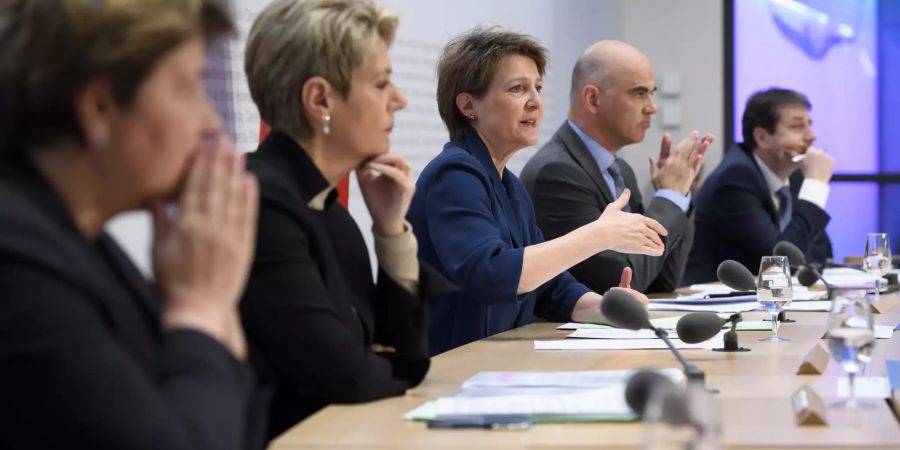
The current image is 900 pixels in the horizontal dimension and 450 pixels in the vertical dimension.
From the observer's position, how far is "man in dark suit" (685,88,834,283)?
4867 millimetres

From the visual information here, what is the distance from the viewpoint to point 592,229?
283 centimetres

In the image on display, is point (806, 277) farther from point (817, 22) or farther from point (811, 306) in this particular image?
point (817, 22)

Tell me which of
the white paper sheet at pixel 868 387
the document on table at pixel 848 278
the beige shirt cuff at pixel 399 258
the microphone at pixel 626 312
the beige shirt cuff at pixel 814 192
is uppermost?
the beige shirt cuff at pixel 399 258

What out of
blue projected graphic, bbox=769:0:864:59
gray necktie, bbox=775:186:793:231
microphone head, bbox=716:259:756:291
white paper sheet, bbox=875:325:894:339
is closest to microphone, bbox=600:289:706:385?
white paper sheet, bbox=875:325:894:339

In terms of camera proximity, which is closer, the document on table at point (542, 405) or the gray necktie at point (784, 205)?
the document on table at point (542, 405)

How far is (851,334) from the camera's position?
1.80 m

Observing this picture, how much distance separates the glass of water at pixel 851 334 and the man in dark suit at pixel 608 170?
5.11ft

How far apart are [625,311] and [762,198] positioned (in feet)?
10.7

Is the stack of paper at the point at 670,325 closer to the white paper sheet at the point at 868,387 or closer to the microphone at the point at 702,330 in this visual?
the microphone at the point at 702,330

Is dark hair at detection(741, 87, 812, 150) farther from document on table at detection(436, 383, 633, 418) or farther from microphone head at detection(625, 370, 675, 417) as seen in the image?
microphone head at detection(625, 370, 675, 417)

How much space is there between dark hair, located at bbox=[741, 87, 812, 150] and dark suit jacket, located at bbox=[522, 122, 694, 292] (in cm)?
174

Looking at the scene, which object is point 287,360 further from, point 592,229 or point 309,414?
point 592,229

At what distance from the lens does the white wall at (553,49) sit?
4.05 meters

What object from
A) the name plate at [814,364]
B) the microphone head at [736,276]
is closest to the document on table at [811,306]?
the microphone head at [736,276]
